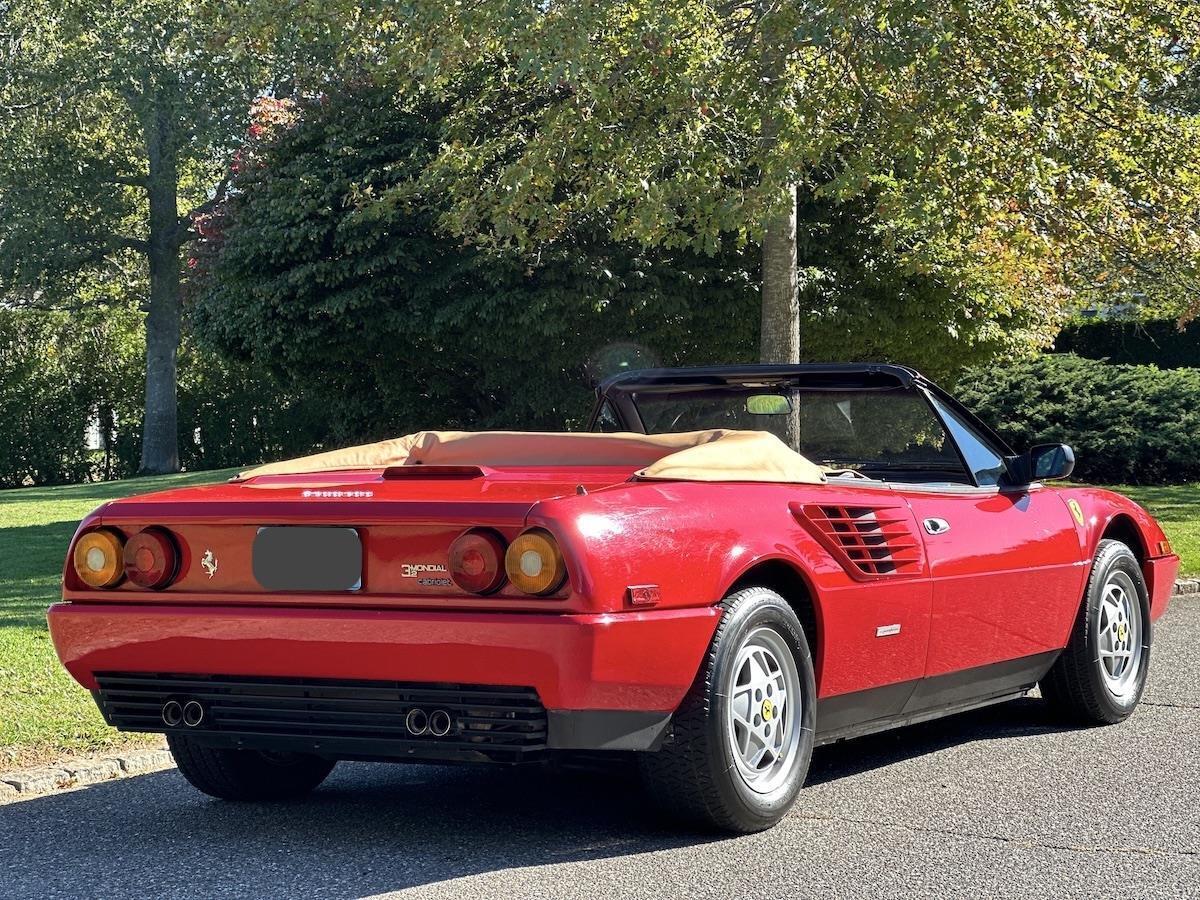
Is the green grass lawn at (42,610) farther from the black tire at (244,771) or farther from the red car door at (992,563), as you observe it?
the red car door at (992,563)

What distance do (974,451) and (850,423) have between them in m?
0.49


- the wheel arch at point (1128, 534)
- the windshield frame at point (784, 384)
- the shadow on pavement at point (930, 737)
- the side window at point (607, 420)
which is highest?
the windshield frame at point (784, 384)

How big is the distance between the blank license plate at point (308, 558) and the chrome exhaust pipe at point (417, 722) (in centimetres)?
38

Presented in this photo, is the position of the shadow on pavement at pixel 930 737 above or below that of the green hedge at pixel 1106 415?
below

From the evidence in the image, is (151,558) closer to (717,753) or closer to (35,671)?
(717,753)

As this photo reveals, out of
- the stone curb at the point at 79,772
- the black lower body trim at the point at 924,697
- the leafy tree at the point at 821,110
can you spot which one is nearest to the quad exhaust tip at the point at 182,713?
the stone curb at the point at 79,772

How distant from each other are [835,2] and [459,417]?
366 inches

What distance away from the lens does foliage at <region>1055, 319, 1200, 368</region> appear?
1152 inches

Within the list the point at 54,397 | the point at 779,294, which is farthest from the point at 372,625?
the point at 54,397

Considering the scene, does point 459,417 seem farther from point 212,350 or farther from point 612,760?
point 612,760

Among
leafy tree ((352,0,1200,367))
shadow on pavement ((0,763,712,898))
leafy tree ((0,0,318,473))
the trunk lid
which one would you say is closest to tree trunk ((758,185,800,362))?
leafy tree ((352,0,1200,367))

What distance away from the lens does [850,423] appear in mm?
6512

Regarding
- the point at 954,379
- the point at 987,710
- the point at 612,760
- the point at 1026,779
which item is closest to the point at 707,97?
the point at 987,710

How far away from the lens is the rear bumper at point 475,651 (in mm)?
4320
